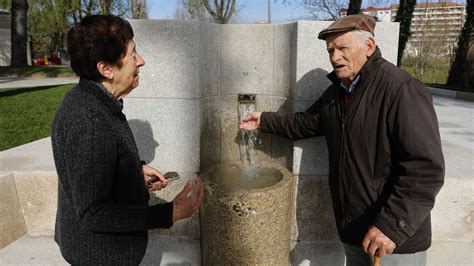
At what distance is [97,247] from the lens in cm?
171

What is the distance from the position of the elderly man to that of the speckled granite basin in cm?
59

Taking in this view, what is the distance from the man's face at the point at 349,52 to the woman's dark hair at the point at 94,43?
1.19 meters

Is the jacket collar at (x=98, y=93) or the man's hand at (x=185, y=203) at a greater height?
the jacket collar at (x=98, y=93)

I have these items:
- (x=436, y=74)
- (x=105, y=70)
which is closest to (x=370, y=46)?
(x=105, y=70)

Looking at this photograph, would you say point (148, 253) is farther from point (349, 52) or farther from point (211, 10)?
point (211, 10)

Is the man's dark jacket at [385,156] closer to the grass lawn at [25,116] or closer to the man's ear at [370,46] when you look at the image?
the man's ear at [370,46]

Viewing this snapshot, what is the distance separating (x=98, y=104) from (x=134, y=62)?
29 cm

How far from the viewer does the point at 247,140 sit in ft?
12.0

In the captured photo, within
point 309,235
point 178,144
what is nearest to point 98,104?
point 178,144

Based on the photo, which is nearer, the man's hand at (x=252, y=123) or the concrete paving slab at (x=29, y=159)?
the man's hand at (x=252, y=123)

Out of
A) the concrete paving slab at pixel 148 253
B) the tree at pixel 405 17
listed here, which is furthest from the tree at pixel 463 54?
the concrete paving slab at pixel 148 253

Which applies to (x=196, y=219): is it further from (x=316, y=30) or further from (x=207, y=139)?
(x=316, y=30)

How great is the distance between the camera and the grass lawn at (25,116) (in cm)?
640

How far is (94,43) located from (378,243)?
1708mm
